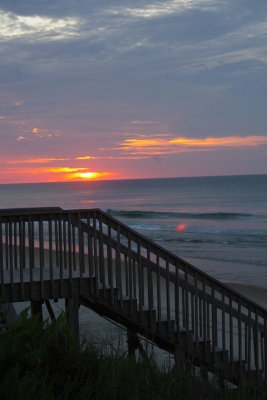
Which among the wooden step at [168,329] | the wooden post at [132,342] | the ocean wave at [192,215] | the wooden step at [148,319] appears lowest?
the wooden post at [132,342]

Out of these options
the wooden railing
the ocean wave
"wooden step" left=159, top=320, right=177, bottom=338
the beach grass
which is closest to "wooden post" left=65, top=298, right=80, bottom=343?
the wooden railing

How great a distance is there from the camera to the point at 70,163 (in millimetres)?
116062

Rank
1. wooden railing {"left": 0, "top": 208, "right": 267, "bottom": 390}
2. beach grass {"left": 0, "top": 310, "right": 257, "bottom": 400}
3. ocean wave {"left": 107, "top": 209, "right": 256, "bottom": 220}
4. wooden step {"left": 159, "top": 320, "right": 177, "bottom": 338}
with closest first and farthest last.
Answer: beach grass {"left": 0, "top": 310, "right": 257, "bottom": 400} → wooden railing {"left": 0, "top": 208, "right": 267, "bottom": 390} → wooden step {"left": 159, "top": 320, "right": 177, "bottom": 338} → ocean wave {"left": 107, "top": 209, "right": 256, "bottom": 220}

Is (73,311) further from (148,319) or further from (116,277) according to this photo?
(148,319)

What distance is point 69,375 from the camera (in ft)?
14.0

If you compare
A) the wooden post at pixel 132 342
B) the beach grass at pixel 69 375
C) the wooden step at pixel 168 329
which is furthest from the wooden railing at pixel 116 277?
the beach grass at pixel 69 375

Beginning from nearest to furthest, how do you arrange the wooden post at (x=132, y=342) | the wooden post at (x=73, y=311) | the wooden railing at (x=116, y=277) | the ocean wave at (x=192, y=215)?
1. the wooden railing at (x=116, y=277)
2. the wooden post at (x=73, y=311)
3. the wooden post at (x=132, y=342)
4. the ocean wave at (x=192, y=215)

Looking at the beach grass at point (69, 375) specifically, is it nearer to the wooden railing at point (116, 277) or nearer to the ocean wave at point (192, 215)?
the wooden railing at point (116, 277)

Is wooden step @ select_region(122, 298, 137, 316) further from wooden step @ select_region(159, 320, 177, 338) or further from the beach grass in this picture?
the beach grass

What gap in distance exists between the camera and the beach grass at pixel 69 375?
408cm

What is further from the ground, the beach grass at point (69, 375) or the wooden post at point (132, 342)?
the beach grass at point (69, 375)

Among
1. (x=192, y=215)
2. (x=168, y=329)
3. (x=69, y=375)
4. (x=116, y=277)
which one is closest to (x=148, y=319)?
(x=168, y=329)

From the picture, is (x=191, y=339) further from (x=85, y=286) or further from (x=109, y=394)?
(x=109, y=394)

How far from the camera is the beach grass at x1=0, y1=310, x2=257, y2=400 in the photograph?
13.4ft
